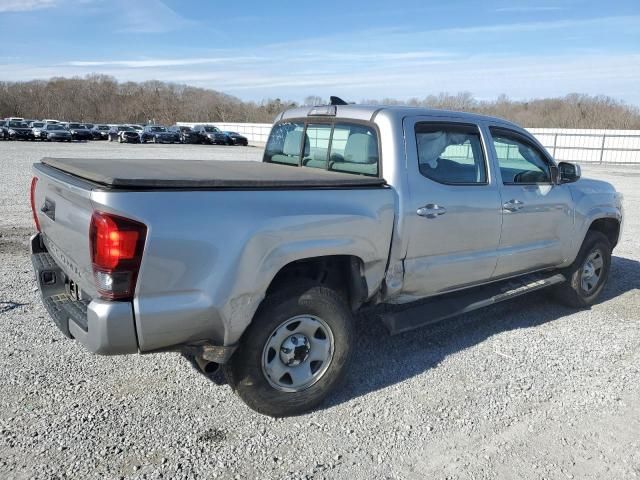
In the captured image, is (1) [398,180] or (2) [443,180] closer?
(1) [398,180]

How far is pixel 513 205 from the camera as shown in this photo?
4.46 m

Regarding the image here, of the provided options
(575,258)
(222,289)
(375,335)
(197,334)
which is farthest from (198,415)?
(575,258)

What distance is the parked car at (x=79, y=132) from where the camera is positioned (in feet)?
147

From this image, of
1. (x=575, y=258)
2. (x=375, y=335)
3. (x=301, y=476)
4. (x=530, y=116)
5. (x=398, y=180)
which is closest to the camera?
(x=301, y=476)

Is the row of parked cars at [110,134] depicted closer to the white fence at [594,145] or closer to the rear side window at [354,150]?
the white fence at [594,145]

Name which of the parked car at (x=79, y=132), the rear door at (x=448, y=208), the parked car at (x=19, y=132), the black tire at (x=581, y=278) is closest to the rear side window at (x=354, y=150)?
the rear door at (x=448, y=208)

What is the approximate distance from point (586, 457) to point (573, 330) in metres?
2.18

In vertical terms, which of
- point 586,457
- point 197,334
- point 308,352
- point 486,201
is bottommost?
point 586,457

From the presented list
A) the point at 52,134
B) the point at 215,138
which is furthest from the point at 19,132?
the point at 215,138

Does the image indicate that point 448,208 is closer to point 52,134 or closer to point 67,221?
point 67,221

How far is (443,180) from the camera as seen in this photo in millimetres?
4016

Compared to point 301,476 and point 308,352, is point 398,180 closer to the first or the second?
point 308,352

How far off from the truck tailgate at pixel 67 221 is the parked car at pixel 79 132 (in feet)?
150

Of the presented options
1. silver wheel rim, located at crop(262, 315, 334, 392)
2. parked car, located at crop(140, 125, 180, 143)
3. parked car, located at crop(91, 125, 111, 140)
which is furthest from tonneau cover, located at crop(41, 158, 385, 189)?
parked car, located at crop(91, 125, 111, 140)
